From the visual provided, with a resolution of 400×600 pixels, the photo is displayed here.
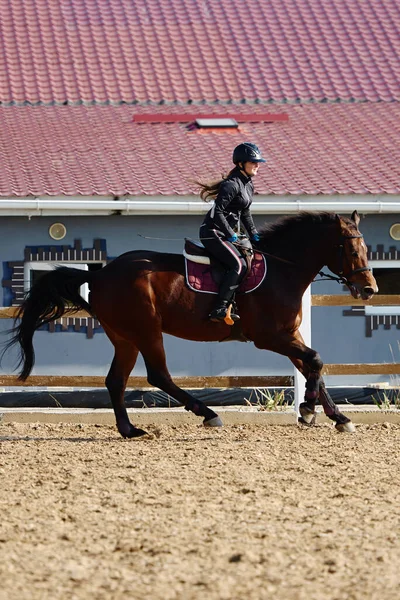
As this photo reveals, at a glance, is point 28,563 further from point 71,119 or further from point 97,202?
point 71,119

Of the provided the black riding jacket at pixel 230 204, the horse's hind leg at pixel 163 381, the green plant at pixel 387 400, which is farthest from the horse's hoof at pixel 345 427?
the black riding jacket at pixel 230 204

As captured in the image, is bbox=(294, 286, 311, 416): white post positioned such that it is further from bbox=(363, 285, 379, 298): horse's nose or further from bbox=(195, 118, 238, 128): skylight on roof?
bbox=(195, 118, 238, 128): skylight on roof

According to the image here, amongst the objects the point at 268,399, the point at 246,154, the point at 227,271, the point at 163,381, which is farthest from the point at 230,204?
the point at 268,399

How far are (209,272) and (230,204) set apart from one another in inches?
25.6

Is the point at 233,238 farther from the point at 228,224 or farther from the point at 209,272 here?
the point at 209,272

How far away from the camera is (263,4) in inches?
876

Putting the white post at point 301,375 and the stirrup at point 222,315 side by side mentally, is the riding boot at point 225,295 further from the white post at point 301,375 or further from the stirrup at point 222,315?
the white post at point 301,375

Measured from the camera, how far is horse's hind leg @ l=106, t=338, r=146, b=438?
9820 millimetres

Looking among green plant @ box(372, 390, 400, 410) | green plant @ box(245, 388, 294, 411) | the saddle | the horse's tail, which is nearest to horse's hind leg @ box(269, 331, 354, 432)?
the saddle

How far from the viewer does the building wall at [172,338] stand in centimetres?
1507

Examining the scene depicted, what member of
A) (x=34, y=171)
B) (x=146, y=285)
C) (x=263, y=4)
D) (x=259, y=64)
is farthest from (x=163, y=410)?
(x=263, y=4)

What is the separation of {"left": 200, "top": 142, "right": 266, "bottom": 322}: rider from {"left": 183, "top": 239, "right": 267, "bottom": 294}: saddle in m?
0.08

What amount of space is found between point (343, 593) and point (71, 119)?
14.3m

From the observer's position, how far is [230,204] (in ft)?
32.0
